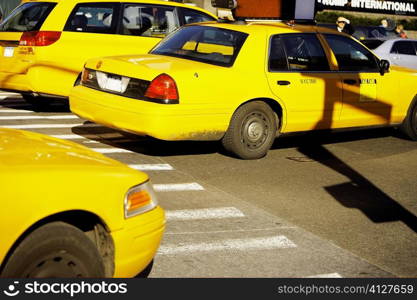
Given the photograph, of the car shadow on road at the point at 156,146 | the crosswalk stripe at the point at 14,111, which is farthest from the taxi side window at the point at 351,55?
the crosswalk stripe at the point at 14,111

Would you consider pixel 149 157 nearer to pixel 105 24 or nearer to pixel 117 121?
pixel 117 121

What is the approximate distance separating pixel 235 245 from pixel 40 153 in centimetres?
237

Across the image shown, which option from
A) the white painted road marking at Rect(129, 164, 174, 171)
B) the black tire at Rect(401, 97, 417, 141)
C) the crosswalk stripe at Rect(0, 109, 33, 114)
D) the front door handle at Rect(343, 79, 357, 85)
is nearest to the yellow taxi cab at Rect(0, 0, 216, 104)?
the crosswalk stripe at Rect(0, 109, 33, 114)

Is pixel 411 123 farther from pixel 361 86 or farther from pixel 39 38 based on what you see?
pixel 39 38

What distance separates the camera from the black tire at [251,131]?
30.9 feet

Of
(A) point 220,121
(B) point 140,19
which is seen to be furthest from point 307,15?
(A) point 220,121

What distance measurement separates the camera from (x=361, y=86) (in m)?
10.7

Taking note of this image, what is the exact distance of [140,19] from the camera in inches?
512

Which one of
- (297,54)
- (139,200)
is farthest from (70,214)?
(297,54)

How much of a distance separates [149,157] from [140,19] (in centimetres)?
398

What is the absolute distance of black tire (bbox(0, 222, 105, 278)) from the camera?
12.6 ft

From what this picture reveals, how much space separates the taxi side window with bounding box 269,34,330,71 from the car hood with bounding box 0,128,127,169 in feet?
17.4

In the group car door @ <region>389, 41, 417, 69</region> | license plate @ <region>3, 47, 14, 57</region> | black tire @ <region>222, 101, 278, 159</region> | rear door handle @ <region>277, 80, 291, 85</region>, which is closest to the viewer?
black tire @ <region>222, 101, 278, 159</region>

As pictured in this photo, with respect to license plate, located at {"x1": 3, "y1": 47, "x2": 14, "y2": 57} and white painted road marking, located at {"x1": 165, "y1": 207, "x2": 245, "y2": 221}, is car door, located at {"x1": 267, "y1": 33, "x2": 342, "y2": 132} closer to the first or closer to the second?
white painted road marking, located at {"x1": 165, "y1": 207, "x2": 245, "y2": 221}
